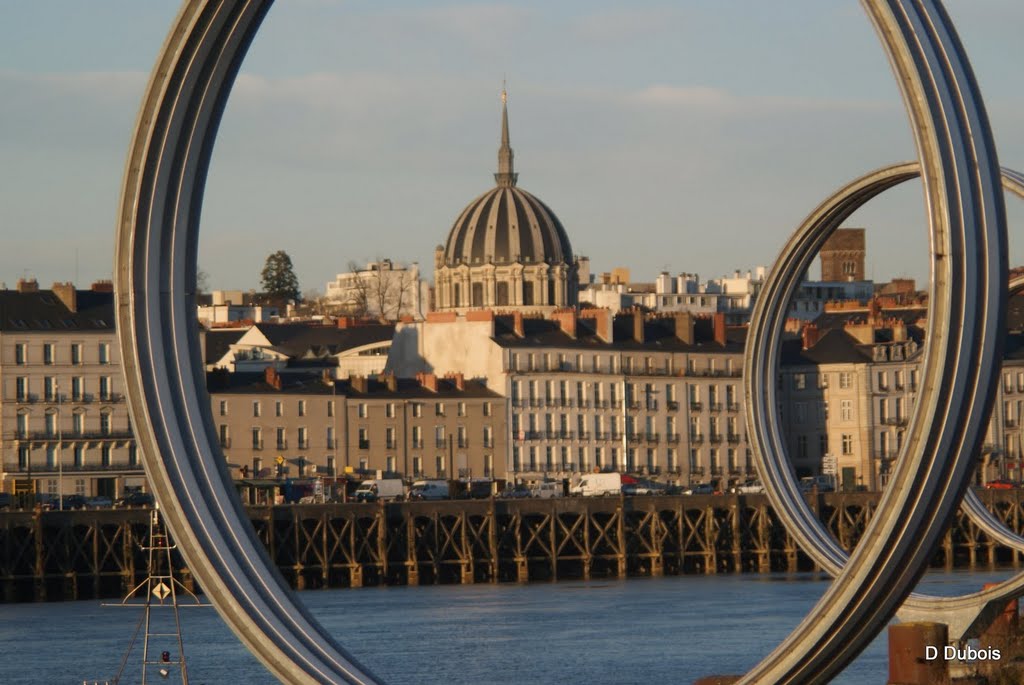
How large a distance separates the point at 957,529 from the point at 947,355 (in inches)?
2909

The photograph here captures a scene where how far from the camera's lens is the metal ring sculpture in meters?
24.1

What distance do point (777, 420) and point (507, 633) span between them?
26.2 metres

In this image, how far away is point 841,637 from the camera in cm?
2498

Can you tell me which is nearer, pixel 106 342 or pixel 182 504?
pixel 182 504

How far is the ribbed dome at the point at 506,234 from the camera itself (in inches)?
6959

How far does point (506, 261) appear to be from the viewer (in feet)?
A: 578

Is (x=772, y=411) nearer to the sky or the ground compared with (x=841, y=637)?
nearer to the sky

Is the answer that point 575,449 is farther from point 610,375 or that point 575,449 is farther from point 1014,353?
point 1014,353

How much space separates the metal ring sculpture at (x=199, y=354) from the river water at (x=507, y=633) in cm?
2436

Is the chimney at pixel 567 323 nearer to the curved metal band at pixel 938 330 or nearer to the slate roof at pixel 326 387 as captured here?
the slate roof at pixel 326 387

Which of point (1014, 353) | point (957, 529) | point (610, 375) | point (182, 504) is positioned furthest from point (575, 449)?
point (182, 504)

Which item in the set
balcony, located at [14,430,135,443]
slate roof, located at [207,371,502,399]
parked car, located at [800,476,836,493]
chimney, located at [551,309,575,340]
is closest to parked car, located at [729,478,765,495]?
parked car, located at [800,476,836,493]

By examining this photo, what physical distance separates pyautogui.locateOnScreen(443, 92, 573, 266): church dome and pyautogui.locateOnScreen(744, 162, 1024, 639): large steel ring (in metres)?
138

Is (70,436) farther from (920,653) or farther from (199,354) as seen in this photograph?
(199,354)
